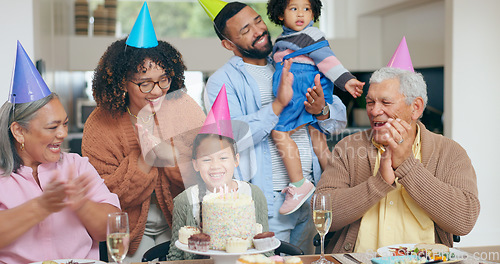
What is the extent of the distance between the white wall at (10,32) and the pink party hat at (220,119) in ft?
3.65

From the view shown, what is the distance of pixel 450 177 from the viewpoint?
6.31 ft

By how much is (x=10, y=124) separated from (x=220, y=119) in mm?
673

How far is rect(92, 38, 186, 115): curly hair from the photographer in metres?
2.10

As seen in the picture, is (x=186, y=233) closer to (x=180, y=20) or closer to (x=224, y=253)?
(x=224, y=253)

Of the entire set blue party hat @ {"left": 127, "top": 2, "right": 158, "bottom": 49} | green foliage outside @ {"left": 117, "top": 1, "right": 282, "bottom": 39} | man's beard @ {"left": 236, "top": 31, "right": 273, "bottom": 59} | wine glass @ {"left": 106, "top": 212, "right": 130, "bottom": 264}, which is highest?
green foliage outside @ {"left": 117, "top": 1, "right": 282, "bottom": 39}

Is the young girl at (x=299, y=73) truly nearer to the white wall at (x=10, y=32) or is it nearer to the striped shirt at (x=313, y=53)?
the striped shirt at (x=313, y=53)

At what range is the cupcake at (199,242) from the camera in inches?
58.0

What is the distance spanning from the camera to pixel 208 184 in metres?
1.95

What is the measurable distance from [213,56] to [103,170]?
7.01 feet

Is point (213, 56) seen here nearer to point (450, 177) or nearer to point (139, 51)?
point (139, 51)

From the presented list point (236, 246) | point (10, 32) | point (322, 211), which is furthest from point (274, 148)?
point (10, 32)

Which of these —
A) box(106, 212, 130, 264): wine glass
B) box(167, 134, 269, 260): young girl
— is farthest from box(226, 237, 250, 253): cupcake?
box(167, 134, 269, 260): young girl

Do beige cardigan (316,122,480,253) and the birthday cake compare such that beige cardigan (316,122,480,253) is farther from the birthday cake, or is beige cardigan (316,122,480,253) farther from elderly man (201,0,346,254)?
the birthday cake

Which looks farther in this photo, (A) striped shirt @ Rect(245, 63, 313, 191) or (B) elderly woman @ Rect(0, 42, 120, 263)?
(A) striped shirt @ Rect(245, 63, 313, 191)
